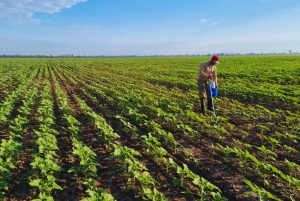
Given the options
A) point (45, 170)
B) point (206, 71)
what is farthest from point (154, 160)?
point (206, 71)

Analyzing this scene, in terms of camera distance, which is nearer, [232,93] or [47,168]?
[47,168]

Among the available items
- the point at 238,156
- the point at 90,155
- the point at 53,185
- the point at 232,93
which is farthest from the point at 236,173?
the point at 232,93

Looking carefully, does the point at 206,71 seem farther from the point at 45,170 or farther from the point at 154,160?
the point at 45,170

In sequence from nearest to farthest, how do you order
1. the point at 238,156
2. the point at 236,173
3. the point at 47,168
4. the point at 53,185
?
1. the point at 53,185
2. the point at 47,168
3. the point at 236,173
4. the point at 238,156

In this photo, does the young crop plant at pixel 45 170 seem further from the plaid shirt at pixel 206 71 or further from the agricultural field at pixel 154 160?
the plaid shirt at pixel 206 71

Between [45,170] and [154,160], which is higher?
[45,170]

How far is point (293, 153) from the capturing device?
7.63 meters

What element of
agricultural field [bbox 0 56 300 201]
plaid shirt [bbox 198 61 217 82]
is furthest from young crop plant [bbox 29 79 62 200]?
plaid shirt [bbox 198 61 217 82]

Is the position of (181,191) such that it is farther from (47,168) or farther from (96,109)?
(96,109)

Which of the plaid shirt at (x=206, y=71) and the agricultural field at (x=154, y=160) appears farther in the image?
the plaid shirt at (x=206, y=71)

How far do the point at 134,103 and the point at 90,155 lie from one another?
7.08 meters

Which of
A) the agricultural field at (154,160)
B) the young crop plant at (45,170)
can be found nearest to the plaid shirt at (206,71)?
the agricultural field at (154,160)

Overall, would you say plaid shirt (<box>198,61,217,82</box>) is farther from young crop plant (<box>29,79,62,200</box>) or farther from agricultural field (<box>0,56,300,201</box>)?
young crop plant (<box>29,79,62,200</box>)

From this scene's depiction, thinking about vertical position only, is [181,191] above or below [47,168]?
below
